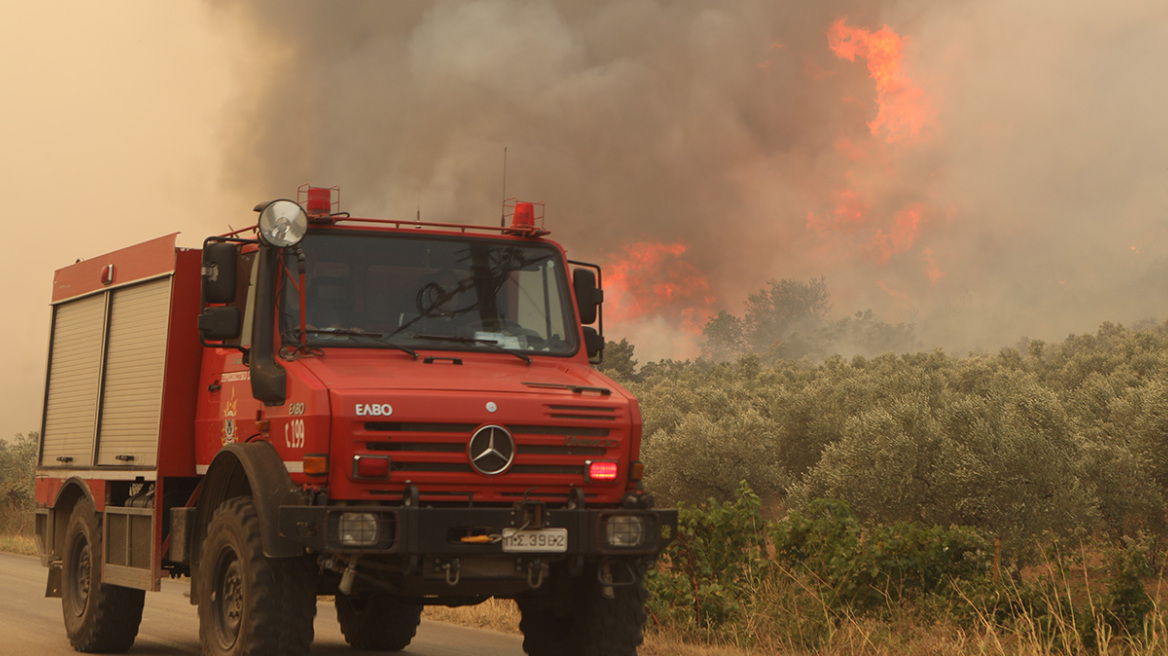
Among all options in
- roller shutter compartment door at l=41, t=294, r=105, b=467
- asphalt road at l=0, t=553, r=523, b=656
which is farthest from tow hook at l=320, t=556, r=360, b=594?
roller shutter compartment door at l=41, t=294, r=105, b=467

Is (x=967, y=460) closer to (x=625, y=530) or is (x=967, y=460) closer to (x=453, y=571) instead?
(x=625, y=530)

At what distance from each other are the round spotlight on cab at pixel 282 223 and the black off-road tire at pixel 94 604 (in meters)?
3.88

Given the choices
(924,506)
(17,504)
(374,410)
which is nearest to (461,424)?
(374,410)

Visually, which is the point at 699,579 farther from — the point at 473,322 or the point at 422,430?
the point at 422,430

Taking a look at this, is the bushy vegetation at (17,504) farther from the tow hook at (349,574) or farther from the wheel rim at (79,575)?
the tow hook at (349,574)

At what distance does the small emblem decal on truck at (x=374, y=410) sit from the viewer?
277 inches

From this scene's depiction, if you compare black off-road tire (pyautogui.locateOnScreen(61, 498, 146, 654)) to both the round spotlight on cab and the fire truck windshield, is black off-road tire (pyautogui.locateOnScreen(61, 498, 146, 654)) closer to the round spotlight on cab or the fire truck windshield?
the fire truck windshield

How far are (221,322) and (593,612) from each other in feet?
10.00

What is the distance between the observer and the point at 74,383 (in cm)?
1125

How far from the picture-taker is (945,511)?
78.1 ft

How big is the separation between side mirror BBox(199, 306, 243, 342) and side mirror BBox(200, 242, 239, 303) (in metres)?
0.08

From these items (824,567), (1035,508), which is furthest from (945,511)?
(824,567)

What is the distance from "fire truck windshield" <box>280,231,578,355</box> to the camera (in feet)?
26.1

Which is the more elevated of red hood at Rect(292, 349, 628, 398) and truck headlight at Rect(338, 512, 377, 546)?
red hood at Rect(292, 349, 628, 398)
